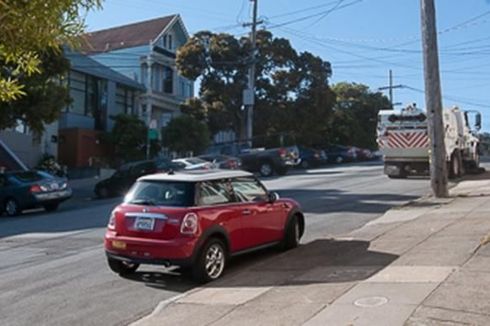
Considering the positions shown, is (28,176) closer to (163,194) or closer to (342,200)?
(342,200)

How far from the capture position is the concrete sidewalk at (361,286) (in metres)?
6.64

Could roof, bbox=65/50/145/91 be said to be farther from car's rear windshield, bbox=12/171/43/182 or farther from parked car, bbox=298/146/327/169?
car's rear windshield, bbox=12/171/43/182

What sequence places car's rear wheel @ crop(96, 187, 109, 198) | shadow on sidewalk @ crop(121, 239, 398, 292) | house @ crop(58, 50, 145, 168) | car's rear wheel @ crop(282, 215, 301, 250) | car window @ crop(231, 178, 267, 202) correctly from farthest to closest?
Result: house @ crop(58, 50, 145, 168)
car's rear wheel @ crop(96, 187, 109, 198)
car's rear wheel @ crop(282, 215, 301, 250)
car window @ crop(231, 178, 267, 202)
shadow on sidewalk @ crop(121, 239, 398, 292)

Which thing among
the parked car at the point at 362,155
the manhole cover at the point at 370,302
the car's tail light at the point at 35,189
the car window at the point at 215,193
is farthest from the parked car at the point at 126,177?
the parked car at the point at 362,155

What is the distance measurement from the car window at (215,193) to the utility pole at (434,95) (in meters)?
9.70

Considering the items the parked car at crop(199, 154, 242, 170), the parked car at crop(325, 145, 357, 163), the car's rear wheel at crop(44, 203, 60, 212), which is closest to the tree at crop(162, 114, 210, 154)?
the parked car at crop(199, 154, 242, 170)

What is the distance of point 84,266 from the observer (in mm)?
10672

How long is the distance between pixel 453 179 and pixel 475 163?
13.3 feet

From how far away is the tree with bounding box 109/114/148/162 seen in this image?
1555 inches

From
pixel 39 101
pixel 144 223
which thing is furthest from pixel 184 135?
pixel 144 223

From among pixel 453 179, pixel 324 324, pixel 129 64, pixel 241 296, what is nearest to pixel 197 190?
pixel 241 296

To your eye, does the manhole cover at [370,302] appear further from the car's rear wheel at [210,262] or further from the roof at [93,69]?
the roof at [93,69]

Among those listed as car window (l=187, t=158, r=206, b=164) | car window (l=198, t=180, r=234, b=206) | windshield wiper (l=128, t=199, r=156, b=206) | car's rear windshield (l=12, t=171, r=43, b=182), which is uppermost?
car window (l=187, t=158, r=206, b=164)

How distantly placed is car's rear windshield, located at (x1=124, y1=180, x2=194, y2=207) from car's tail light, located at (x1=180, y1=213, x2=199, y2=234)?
253mm
